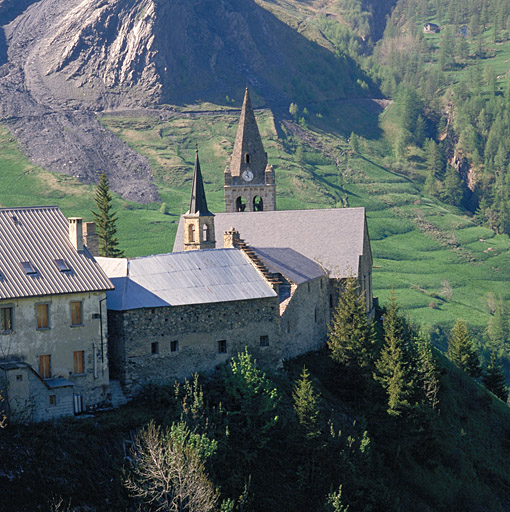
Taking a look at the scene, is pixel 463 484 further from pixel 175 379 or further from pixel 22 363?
pixel 22 363

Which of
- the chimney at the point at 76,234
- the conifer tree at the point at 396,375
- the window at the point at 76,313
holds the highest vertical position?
the chimney at the point at 76,234

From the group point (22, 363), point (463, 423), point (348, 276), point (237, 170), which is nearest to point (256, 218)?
point (348, 276)

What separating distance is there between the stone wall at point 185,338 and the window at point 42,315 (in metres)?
4.88

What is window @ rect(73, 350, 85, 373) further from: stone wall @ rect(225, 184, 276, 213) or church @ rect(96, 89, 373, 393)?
stone wall @ rect(225, 184, 276, 213)

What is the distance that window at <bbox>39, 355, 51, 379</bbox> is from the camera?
176 ft

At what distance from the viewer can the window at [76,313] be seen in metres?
54.9

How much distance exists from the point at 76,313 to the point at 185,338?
25.9ft

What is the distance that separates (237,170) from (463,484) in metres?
47.5

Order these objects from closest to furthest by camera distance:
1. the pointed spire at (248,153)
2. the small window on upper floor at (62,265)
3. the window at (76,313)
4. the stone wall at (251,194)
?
the window at (76,313), the small window on upper floor at (62,265), the stone wall at (251,194), the pointed spire at (248,153)

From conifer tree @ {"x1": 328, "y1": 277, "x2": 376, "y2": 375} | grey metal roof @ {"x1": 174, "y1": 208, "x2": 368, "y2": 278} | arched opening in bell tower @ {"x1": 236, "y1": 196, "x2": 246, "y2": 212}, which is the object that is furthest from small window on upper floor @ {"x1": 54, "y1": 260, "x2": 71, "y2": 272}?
arched opening in bell tower @ {"x1": 236, "y1": 196, "x2": 246, "y2": 212}

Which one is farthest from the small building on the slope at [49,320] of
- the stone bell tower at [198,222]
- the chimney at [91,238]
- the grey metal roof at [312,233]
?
the grey metal roof at [312,233]

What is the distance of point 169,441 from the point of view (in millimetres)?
51062

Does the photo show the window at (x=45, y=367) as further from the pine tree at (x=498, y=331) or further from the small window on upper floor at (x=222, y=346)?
the pine tree at (x=498, y=331)

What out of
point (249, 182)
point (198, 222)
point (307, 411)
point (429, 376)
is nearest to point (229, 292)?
point (307, 411)
